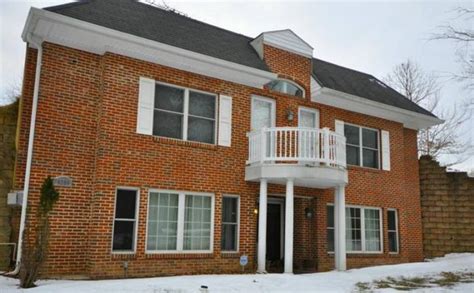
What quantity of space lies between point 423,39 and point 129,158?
9.25 metres

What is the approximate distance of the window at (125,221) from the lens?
984cm

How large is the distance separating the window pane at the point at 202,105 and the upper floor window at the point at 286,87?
213 cm

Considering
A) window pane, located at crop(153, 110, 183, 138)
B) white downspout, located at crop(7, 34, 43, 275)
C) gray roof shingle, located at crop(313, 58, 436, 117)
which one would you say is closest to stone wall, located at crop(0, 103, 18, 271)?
white downspout, located at crop(7, 34, 43, 275)

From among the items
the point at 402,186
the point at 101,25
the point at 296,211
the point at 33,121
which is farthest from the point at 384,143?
the point at 33,121

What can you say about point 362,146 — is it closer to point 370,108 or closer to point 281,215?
point 370,108

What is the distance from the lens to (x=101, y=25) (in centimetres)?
966

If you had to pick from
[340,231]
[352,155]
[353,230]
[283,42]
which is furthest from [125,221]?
[352,155]

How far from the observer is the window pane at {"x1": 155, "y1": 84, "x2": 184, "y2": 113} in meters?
10.9

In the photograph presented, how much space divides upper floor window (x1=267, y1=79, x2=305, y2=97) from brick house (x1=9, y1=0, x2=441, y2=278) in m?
0.05

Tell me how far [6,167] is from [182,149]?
14.0 feet

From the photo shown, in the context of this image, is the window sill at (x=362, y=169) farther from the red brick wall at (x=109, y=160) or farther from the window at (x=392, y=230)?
the red brick wall at (x=109, y=160)

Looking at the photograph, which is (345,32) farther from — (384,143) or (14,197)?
(14,197)

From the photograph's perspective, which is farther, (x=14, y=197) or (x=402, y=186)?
(x=402, y=186)

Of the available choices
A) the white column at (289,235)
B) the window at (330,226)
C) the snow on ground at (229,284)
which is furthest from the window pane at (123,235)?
the window at (330,226)
